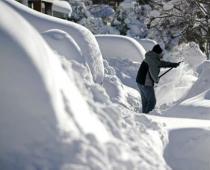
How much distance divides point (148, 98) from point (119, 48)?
459 centimetres

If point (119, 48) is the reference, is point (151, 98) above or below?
above

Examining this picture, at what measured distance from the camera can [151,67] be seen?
369 inches

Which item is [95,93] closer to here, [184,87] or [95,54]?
[95,54]

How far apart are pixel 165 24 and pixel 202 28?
2480 mm

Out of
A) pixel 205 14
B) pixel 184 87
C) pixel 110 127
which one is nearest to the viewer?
pixel 110 127

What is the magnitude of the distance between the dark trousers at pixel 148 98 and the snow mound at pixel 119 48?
4265 millimetres

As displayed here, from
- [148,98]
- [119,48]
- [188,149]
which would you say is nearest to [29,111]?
[188,149]

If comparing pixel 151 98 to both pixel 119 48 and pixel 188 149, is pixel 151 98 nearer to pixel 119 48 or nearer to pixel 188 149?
pixel 188 149

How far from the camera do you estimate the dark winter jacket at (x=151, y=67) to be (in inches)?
368

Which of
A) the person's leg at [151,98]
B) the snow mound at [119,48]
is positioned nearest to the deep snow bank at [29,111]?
the person's leg at [151,98]

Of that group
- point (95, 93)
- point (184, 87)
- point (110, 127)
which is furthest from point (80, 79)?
point (184, 87)

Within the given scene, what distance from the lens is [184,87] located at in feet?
43.5

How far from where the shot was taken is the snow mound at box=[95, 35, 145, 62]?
1387 cm

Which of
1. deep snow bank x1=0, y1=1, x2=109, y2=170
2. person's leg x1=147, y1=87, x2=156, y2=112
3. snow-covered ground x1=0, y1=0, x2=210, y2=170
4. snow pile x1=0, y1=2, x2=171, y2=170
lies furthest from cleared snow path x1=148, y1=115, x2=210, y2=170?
person's leg x1=147, y1=87, x2=156, y2=112
